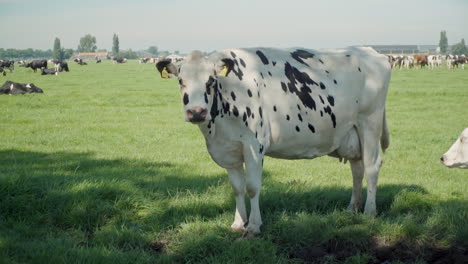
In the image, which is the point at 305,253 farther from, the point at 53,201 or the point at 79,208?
the point at 53,201

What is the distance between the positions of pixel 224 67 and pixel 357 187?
2.62m

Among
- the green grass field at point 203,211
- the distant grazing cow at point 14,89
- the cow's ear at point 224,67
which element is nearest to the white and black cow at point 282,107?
the cow's ear at point 224,67

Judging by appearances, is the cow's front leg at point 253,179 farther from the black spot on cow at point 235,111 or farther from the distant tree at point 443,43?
the distant tree at point 443,43

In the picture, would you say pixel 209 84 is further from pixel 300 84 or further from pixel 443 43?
pixel 443 43

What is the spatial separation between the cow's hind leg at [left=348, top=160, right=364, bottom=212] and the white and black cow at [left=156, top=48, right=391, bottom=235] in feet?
0.04

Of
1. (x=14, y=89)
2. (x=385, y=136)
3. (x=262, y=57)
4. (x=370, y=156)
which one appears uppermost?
(x=262, y=57)

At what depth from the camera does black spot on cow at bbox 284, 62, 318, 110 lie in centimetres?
598

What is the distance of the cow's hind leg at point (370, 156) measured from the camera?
6469 mm

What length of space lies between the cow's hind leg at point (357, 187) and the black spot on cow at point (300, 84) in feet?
4.05

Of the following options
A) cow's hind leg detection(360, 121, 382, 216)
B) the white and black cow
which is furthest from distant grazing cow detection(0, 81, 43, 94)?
cow's hind leg detection(360, 121, 382, 216)

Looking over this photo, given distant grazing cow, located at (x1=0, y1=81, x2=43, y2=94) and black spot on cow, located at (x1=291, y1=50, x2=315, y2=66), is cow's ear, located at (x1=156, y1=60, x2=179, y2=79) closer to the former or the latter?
black spot on cow, located at (x1=291, y1=50, x2=315, y2=66)

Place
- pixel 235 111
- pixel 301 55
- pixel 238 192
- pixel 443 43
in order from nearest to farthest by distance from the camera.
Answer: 1. pixel 235 111
2. pixel 238 192
3. pixel 301 55
4. pixel 443 43

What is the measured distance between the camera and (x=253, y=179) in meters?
5.70

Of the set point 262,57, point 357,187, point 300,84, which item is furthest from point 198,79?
point 357,187
